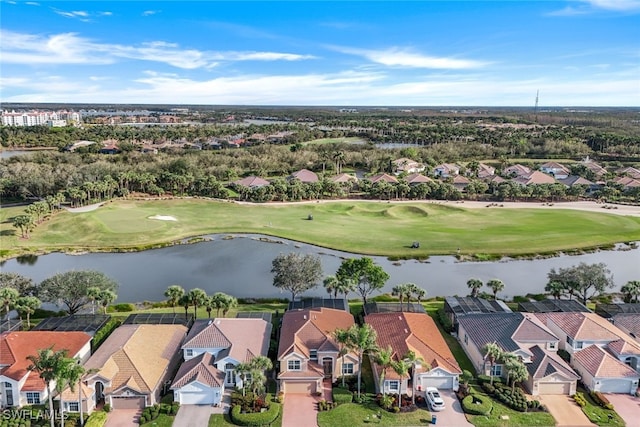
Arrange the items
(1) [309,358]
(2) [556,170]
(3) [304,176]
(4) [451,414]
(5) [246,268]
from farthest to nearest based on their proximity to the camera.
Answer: (2) [556,170] < (3) [304,176] < (5) [246,268] < (1) [309,358] < (4) [451,414]

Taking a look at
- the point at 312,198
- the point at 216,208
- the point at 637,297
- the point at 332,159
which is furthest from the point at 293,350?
the point at 332,159

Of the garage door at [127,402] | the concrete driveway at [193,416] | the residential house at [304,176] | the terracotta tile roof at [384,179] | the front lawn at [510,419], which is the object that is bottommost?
the concrete driveway at [193,416]

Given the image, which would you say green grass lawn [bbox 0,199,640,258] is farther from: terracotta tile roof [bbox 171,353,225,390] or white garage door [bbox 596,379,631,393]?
terracotta tile roof [bbox 171,353,225,390]

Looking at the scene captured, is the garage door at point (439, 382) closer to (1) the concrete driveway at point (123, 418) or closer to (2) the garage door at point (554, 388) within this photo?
(2) the garage door at point (554, 388)

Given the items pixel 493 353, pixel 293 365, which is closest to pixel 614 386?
pixel 493 353

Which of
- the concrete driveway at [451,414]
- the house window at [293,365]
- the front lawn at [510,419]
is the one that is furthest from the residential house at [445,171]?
the house window at [293,365]

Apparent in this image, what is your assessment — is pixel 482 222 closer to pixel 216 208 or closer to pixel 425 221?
pixel 425 221

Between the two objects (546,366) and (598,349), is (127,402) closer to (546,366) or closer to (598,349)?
(546,366)

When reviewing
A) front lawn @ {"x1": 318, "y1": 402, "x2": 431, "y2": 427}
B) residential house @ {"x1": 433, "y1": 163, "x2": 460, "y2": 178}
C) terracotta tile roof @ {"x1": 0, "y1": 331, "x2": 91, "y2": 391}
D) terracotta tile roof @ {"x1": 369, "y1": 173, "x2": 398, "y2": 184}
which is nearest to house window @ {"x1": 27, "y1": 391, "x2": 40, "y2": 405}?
terracotta tile roof @ {"x1": 0, "y1": 331, "x2": 91, "y2": 391}
